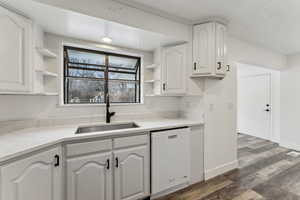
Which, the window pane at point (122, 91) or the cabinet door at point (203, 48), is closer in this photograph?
the cabinet door at point (203, 48)

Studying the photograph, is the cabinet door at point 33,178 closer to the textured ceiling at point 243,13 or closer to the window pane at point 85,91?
the window pane at point 85,91

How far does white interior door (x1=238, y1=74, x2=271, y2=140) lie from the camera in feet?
14.5

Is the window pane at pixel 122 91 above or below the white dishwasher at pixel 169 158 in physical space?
above

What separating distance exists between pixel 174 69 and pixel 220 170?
1854 mm

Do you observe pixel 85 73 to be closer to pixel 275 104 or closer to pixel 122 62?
pixel 122 62

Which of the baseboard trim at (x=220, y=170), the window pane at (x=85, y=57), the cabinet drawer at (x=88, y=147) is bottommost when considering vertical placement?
the baseboard trim at (x=220, y=170)

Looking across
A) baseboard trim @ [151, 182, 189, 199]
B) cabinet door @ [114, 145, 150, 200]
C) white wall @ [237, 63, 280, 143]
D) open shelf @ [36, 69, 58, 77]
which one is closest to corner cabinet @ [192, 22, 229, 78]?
cabinet door @ [114, 145, 150, 200]

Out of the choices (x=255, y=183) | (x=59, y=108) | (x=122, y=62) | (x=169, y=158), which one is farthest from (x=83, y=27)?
(x=255, y=183)

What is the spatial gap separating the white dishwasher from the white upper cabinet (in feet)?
4.87

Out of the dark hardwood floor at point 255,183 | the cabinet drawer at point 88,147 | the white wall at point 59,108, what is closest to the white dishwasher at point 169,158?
the dark hardwood floor at point 255,183

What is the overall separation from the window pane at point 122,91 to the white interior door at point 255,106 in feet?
13.2

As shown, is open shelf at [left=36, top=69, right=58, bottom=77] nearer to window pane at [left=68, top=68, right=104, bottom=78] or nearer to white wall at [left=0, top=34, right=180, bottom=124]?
white wall at [left=0, top=34, right=180, bottom=124]

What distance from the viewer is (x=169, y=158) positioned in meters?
2.03

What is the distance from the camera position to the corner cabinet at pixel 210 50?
6.98 ft
